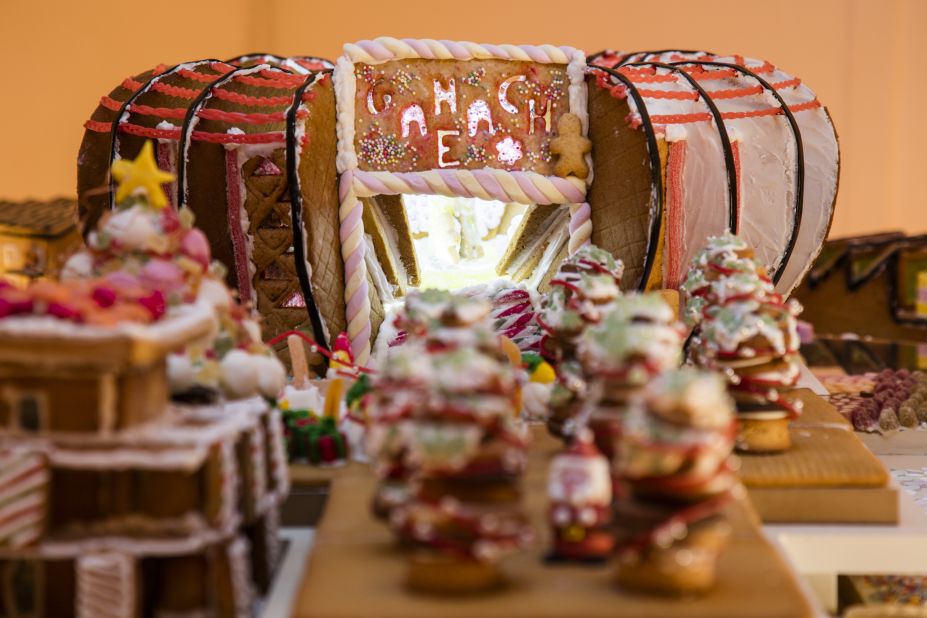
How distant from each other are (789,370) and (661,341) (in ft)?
1.91

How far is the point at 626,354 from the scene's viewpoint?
4.33ft

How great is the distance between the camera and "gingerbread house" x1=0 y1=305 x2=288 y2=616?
1217mm

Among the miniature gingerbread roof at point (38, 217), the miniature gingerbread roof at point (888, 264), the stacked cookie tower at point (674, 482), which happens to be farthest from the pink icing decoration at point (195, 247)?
the miniature gingerbread roof at point (888, 264)

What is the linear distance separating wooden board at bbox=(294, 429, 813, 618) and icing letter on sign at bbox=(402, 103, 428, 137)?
1.44 meters

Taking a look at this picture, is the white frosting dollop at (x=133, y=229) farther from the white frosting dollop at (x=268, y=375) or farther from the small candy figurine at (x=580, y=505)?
the small candy figurine at (x=580, y=505)

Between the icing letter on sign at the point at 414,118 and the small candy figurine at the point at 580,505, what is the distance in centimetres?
155

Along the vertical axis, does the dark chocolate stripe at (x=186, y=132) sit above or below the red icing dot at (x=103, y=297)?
above

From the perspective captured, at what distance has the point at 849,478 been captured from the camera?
1.72m

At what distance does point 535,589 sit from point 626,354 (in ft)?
1.04

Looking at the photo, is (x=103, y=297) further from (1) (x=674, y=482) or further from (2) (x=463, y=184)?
(2) (x=463, y=184)

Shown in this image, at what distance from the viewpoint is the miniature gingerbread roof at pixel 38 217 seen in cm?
445

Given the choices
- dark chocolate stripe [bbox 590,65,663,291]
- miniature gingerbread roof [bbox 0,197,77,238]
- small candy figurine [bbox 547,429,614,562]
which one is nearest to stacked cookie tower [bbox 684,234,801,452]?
small candy figurine [bbox 547,429,614,562]

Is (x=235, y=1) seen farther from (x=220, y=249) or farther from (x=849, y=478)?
(x=849, y=478)

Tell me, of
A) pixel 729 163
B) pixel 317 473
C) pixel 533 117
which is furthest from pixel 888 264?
pixel 317 473
